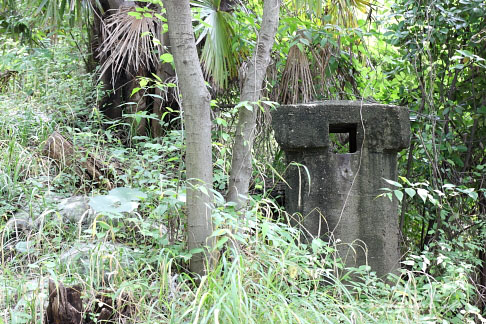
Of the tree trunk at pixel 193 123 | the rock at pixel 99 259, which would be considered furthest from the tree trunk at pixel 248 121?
the rock at pixel 99 259

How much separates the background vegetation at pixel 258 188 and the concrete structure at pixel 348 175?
0.16m

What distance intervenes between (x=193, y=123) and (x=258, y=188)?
1.49 metres

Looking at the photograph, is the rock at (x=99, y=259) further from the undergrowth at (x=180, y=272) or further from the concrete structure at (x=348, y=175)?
the concrete structure at (x=348, y=175)

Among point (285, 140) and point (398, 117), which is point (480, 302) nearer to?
point (398, 117)

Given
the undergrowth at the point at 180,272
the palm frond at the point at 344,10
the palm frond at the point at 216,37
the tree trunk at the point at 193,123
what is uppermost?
the palm frond at the point at 344,10

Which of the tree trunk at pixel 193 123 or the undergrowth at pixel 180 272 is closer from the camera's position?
the undergrowth at pixel 180 272

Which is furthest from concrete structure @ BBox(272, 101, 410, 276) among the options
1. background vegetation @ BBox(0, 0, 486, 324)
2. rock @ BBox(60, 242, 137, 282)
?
rock @ BBox(60, 242, 137, 282)

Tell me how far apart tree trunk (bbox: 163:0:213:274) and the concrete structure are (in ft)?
2.44

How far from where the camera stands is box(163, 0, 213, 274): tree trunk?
241 cm

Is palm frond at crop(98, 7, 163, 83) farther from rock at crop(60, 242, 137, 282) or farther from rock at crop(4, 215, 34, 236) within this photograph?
rock at crop(60, 242, 137, 282)

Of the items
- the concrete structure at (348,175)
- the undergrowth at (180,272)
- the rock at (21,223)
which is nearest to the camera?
the undergrowth at (180,272)

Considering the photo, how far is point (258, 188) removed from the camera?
382 centimetres

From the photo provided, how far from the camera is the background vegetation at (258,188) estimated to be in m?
2.25

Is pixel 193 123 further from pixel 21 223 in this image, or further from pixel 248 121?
pixel 21 223
